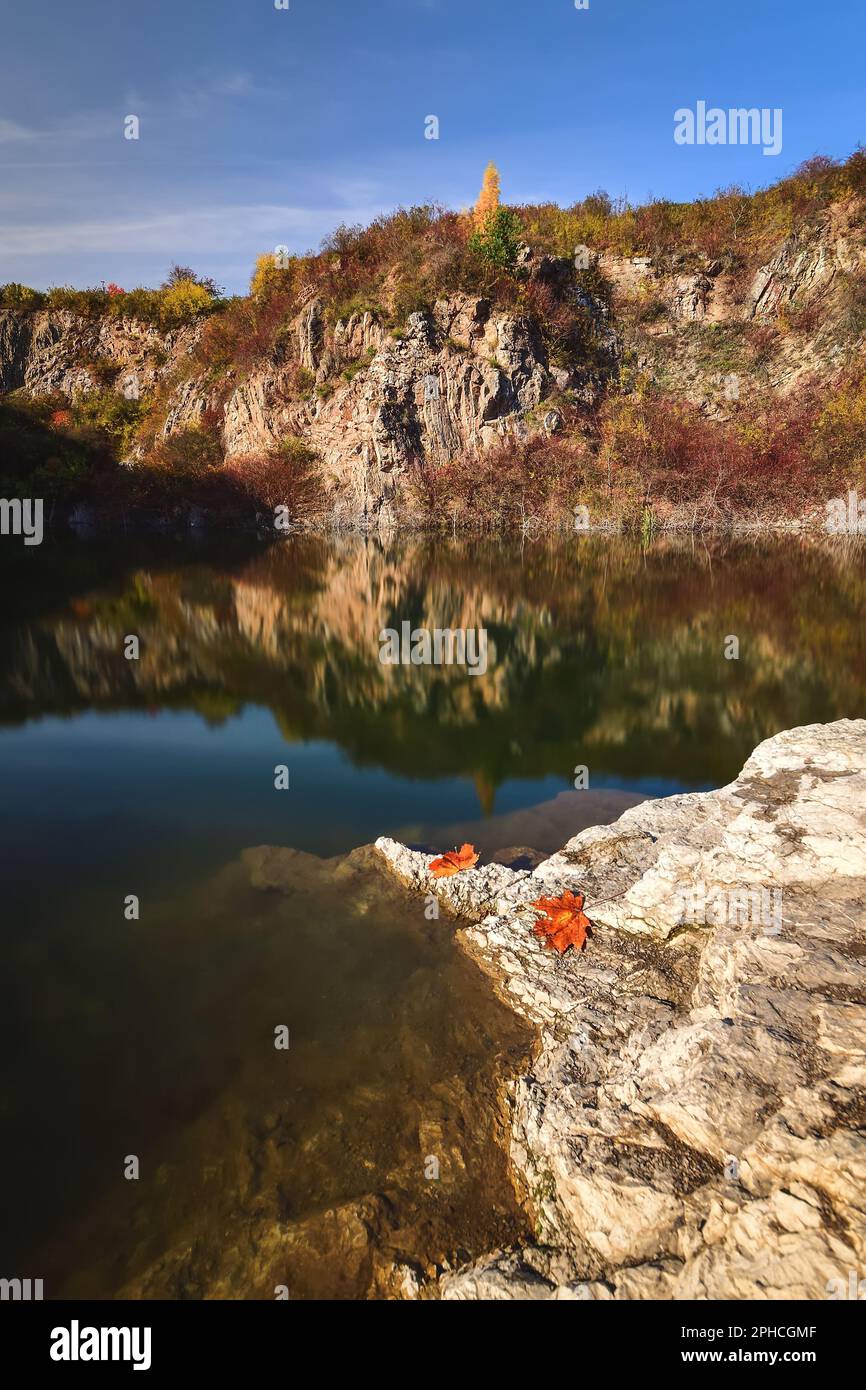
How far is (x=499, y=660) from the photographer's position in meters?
15.0

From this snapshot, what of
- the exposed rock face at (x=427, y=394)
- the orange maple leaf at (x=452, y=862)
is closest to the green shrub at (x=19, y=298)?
the exposed rock face at (x=427, y=394)

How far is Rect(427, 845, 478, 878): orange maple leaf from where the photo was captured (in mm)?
7020

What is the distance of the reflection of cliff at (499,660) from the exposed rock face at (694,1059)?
3.20 metres

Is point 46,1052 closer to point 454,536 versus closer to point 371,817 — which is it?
point 371,817

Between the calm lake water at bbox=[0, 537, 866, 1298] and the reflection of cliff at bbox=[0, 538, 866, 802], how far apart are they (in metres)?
0.10

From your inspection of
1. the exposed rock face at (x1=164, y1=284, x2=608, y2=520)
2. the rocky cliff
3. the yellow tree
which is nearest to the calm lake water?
the exposed rock face at (x1=164, y1=284, x2=608, y2=520)

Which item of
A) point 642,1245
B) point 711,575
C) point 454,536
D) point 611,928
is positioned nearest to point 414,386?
point 454,536

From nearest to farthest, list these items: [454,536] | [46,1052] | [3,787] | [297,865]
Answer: [46,1052] → [297,865] → [3,787] → [454,536]

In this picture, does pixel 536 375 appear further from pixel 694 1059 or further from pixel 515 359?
pixel 694 1059

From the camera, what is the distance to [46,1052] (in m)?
5.07

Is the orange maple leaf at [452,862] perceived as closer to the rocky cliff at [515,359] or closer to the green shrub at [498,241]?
the rocky cliff at [515,359]

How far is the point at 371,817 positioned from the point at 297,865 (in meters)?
1.37

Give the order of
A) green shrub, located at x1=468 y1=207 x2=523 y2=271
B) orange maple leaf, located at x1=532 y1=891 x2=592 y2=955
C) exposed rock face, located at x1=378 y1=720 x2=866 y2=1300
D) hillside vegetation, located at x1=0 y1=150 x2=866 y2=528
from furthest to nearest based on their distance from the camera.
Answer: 1. green shrub, located at x1=468 y1=207 x2=523 y2=271
2. hillside vegetation, located at x1=0 y1=150 x2=866 y2=528
3. orange maple leaf, located at x1=532 y1=891 x2=592 y2=955
4. exposed rock face, located at x1=378 y1=720 x2=866 y2=1300

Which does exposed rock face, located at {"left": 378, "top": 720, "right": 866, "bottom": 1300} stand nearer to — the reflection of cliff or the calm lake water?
the calm lake water
